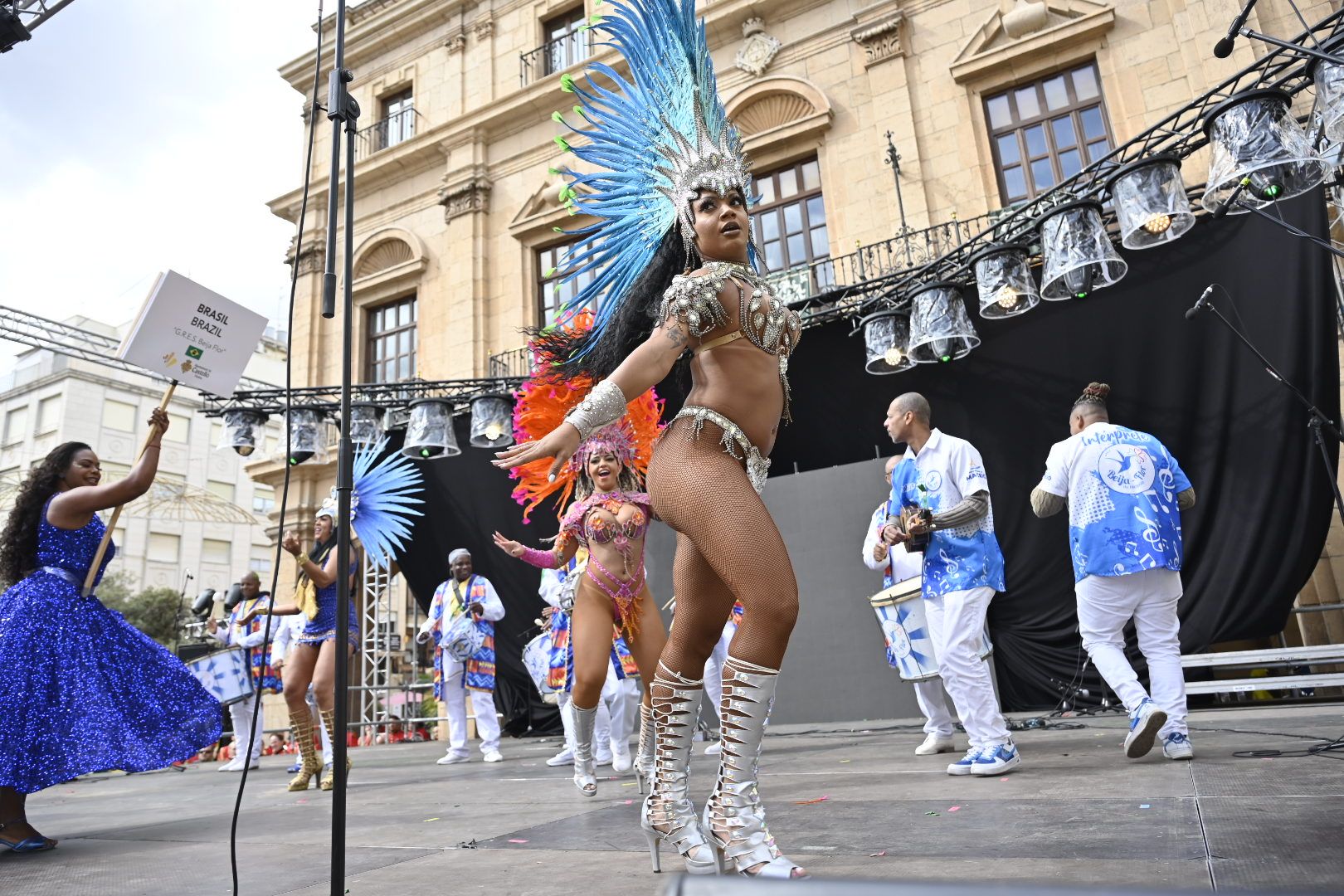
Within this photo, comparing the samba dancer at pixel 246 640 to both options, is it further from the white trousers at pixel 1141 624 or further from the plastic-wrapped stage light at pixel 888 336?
the white trousers at pixel 1141 624

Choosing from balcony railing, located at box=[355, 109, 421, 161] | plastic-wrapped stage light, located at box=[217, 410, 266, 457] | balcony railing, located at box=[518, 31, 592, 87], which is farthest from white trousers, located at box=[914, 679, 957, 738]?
balcony railing, located at box=[355, 109, 421, 161]

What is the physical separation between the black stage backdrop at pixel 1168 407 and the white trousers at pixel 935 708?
3341mm

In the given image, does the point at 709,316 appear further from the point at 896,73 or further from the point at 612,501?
the point at 896,73

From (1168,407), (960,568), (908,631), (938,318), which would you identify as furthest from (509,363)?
(960,568)

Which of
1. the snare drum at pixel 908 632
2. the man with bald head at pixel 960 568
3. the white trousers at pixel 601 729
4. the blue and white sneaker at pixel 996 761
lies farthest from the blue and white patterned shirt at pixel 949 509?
the white trousers at pixel 601 729

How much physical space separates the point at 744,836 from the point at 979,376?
8046 millimetres

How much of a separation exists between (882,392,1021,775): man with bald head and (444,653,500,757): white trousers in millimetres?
4937

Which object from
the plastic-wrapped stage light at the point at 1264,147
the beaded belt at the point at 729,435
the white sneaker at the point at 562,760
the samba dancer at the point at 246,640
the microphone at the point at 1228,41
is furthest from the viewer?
the samba dancer at the point at 246,640

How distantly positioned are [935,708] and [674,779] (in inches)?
144

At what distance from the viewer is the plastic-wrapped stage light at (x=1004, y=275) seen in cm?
757

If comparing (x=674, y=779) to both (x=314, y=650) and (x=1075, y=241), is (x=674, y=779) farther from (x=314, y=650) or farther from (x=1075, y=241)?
(x=1075, y=241)

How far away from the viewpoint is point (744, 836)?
2.04 meters

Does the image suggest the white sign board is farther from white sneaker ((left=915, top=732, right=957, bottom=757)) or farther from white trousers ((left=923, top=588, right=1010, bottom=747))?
white sneaker ((left=915, top=732, right=957, bottom=757))

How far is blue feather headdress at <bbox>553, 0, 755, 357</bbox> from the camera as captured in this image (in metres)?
2.77
